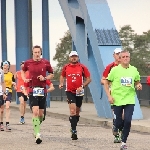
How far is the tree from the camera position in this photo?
77.3 meters

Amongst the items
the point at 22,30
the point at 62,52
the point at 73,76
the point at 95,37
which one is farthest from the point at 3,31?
the point at 62,52

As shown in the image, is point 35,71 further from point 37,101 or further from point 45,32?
point 45,32

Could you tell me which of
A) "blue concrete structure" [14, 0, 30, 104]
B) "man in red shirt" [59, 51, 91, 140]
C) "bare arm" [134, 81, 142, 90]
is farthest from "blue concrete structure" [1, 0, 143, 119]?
"blue concrete structure" [14, 0, 30, 104]

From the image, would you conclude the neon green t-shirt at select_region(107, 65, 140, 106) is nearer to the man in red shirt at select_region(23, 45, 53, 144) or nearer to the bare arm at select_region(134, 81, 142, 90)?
the bare arm at select_region(134, 81, 142, 90)

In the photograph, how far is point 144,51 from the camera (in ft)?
264

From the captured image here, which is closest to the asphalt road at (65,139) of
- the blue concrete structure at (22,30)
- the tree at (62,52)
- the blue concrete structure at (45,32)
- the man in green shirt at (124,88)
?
the man in green shirt at (124,88)

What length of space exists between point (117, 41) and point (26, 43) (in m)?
15.7

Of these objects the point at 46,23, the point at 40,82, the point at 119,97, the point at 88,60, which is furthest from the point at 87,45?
the point at 46,23

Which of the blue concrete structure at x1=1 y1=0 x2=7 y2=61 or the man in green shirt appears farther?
the blue concrete structure at x1=1 y1=0 x2=7 y2=61

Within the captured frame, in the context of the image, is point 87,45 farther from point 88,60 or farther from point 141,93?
point 141,93

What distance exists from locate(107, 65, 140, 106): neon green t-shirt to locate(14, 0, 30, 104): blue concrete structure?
2306cm

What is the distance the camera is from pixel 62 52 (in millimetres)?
78688

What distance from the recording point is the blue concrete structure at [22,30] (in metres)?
35.1

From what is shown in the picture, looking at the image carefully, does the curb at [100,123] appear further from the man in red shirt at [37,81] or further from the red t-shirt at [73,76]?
the man in red shirt at [37,81]
